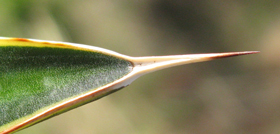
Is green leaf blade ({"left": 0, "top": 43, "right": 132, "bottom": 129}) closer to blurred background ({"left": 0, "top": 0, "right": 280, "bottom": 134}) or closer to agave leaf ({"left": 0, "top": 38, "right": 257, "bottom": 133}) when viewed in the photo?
agave leaf ({"left": 0, "top": 38, "right": 257, "bottom": 133})

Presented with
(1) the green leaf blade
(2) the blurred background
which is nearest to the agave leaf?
(1) the green leaf blade

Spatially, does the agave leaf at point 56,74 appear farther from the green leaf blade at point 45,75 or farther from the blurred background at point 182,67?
the blurred background at point 182,67

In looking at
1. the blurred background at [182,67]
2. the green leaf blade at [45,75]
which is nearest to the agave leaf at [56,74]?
the green leaf blade at [45,75]

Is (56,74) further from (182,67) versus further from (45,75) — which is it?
(182,67)

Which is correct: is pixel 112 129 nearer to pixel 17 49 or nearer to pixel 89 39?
pixel 89 39

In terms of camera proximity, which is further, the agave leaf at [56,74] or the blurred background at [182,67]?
the blurred background at [182,67]
